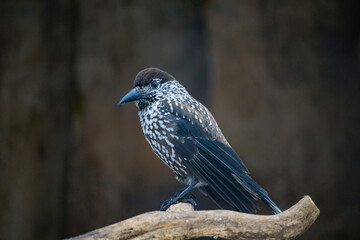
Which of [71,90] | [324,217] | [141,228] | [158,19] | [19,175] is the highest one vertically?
[158,19]

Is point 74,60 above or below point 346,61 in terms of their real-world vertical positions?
above

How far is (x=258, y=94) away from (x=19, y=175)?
261 centimetres

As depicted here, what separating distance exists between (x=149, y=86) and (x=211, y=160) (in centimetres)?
58

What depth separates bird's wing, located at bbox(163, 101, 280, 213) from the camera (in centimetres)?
247

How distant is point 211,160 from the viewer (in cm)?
260

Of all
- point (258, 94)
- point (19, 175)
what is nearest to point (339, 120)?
point (258, 94)

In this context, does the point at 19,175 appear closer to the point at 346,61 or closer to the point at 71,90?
the point at 71,90

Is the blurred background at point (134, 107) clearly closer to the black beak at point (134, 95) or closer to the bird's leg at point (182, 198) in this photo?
the bird's leg at point (182, 198)

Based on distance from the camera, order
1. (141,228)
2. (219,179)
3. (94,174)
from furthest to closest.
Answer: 1. (94,174)
2. (219,179)
3. (141,228)

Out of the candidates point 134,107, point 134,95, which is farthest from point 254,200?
point 134,107

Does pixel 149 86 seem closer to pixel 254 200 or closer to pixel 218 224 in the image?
pixel 254 200

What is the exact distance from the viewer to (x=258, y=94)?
4.94 metres

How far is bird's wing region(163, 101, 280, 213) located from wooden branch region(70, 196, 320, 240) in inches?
7.3

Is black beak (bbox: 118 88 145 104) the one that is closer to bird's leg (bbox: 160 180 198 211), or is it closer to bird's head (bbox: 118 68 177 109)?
bird's head (bbox: 118 68 177 109)
